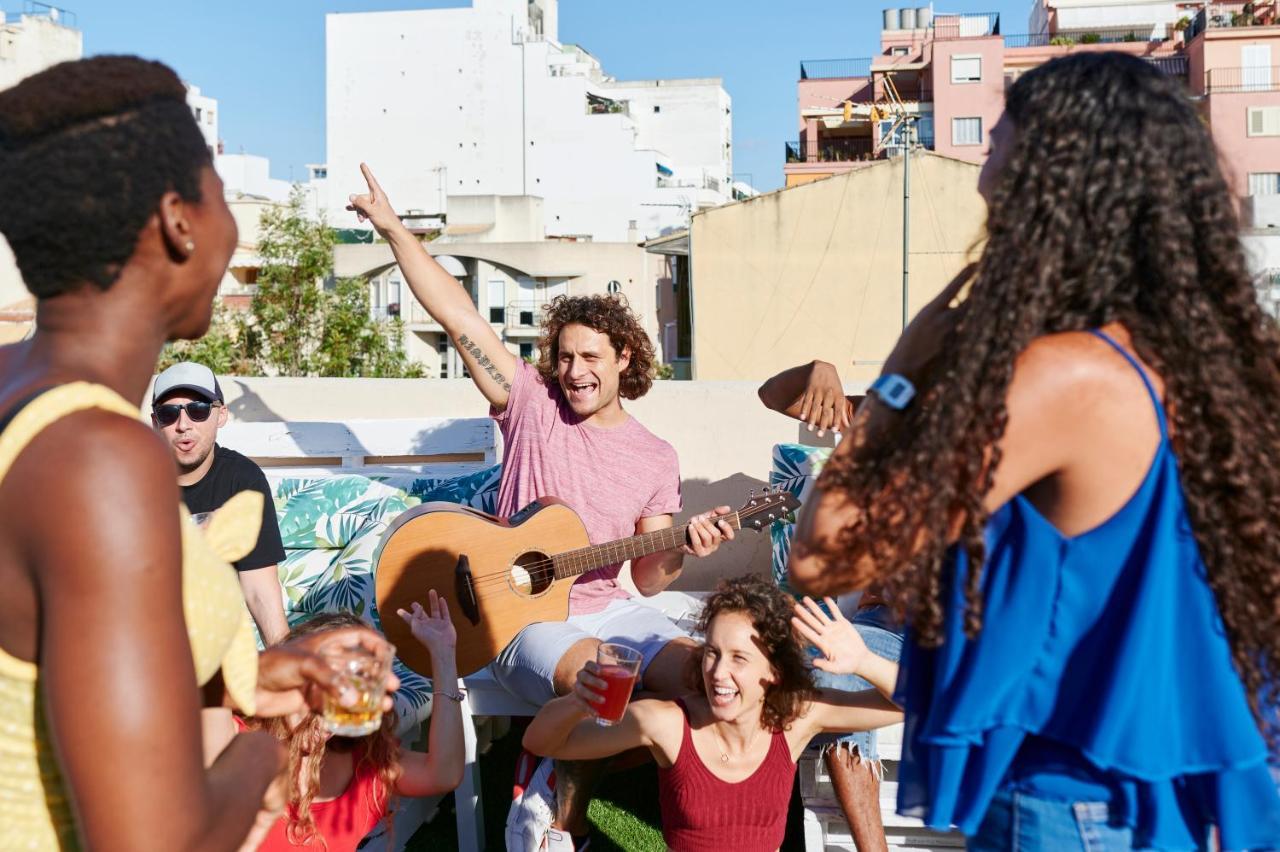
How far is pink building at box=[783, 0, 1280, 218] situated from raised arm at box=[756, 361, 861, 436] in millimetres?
34037

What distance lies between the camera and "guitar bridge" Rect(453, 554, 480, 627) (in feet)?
12.4

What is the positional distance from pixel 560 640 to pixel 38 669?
8.63 feet

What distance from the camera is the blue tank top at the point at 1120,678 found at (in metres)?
1.47

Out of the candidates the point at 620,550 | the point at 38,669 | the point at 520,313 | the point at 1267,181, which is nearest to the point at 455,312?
the point at 620,550

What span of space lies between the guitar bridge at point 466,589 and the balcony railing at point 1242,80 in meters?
42.3

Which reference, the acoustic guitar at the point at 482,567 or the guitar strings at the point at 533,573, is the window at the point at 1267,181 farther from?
the acoustic guitar at the point at 482,567

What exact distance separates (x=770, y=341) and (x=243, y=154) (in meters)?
41.6

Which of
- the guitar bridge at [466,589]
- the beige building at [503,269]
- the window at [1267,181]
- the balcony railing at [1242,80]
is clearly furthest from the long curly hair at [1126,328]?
the balcony railing at [1242,80]

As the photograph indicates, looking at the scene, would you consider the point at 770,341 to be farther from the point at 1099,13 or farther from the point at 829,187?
the point at 1099,13

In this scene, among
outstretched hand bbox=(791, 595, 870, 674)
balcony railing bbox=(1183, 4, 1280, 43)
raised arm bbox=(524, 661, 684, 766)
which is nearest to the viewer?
outstretched hand bbox=(791, 595, 870, 674)

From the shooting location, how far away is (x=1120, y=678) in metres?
1.47

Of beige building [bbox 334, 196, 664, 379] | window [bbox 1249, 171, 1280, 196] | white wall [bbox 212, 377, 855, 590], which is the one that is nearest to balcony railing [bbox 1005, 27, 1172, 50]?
window [bbox 1249, 171, 1280, 196]

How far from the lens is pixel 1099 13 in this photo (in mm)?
49188

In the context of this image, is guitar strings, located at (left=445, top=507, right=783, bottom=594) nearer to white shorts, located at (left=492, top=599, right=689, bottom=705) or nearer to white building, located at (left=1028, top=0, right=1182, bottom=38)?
white shorts, located at (left=492, top=599, right=689, bottom=705)
